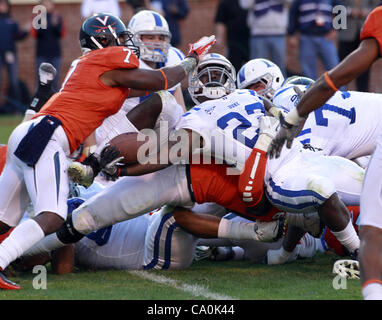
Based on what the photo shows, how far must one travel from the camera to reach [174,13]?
13148 mm

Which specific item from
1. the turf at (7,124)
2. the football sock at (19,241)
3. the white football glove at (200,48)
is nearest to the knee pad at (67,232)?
the football sock at (19,241)

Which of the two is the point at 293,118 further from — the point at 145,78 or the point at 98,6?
the point at 98,6

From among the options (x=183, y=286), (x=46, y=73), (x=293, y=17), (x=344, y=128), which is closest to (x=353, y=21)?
(x=293, y=17)

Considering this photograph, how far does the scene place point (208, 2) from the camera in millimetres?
15438

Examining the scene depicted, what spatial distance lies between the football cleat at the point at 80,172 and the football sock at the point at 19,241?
14.8 inches

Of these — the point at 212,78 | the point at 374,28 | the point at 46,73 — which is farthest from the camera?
the point at 46,73

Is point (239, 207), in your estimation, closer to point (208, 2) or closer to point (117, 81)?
point (117, 81)

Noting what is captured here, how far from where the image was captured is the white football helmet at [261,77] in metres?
6.46

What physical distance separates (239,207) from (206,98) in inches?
33.6

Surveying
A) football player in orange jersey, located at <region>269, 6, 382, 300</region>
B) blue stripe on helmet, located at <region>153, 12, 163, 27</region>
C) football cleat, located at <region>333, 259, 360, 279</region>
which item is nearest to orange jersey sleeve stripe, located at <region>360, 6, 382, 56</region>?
football player in orange jersey, located at <region>269, 6, 382, 300</region>

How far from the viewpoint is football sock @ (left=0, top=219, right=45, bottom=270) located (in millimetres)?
4539

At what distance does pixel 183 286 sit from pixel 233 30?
27.3 feet

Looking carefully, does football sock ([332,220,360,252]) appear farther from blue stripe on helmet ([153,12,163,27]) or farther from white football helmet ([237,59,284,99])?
blue stripe on helmet ([153,12,163,27])
